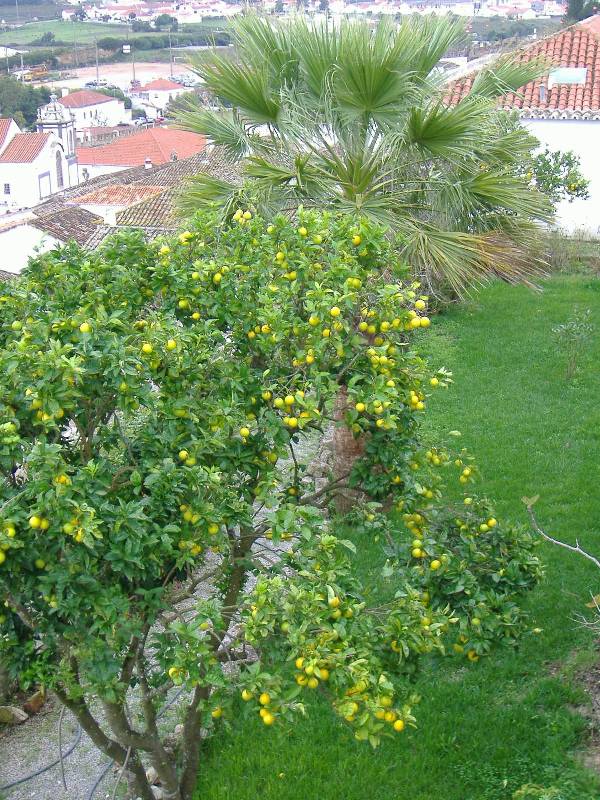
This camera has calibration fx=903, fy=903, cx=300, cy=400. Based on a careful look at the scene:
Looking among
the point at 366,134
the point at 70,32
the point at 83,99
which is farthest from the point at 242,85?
the point at 70,32

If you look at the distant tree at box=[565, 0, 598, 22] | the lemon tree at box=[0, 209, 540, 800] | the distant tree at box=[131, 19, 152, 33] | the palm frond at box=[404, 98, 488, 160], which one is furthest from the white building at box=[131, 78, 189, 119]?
the lemon tree at box=[0, 209, 540, 800]

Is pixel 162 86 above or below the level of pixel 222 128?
below

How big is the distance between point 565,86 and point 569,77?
23 centimetres

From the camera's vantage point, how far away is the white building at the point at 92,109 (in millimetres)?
73688

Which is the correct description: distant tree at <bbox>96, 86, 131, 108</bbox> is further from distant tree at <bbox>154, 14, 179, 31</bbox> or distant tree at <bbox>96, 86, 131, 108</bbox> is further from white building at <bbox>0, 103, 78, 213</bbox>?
white building at <bbox>0, 103, 78, 213</bbox>

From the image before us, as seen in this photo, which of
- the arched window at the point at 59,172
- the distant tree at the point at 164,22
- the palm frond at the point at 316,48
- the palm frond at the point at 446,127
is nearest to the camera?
the palm frond at the point at 446,127

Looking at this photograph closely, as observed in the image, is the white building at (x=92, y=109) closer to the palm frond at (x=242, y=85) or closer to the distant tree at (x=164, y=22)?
the distant tree at (x=164, y=22)

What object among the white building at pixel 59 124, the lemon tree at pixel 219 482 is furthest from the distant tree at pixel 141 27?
the lemon tree at pixel 219 482

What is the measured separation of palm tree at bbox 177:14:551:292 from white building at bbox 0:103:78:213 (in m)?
46.0

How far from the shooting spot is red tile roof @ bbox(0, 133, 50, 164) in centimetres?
5144

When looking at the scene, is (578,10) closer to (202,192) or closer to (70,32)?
(202,192)

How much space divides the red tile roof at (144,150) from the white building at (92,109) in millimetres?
16111

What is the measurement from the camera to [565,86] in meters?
19.5

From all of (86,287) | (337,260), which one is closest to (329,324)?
(337,260)
